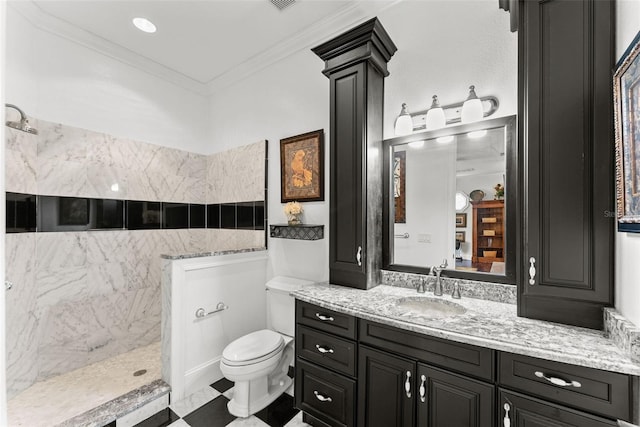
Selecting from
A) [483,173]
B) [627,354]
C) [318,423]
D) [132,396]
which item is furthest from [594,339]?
[132,396]

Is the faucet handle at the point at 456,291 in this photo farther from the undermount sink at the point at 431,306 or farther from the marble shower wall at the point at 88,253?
the marble shower wall at the point at 88,253

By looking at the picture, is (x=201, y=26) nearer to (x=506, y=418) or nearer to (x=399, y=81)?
(x=399, y=81)

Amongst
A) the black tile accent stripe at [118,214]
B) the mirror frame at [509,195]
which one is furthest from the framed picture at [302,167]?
the mirror frame at [509,195]

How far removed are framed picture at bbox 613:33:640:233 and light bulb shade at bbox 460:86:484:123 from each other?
56 centimetres

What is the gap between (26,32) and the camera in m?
2.09

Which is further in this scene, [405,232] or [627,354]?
[405,232]

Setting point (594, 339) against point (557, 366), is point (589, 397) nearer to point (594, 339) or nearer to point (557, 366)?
point (557, 366)

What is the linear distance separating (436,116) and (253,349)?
2.08 metres

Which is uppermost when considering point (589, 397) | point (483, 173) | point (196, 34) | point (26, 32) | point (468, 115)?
point (196, 34)

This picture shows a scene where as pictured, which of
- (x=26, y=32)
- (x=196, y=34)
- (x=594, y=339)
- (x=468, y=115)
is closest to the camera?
(x=594, y=339)

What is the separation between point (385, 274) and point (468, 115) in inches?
45.9

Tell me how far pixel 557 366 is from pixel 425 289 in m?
0.81

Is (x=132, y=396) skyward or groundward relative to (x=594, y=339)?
groundward

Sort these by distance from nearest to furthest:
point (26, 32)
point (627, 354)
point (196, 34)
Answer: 1. point (627, 354)
2. point (26, 32)
3. point (196, 34)
